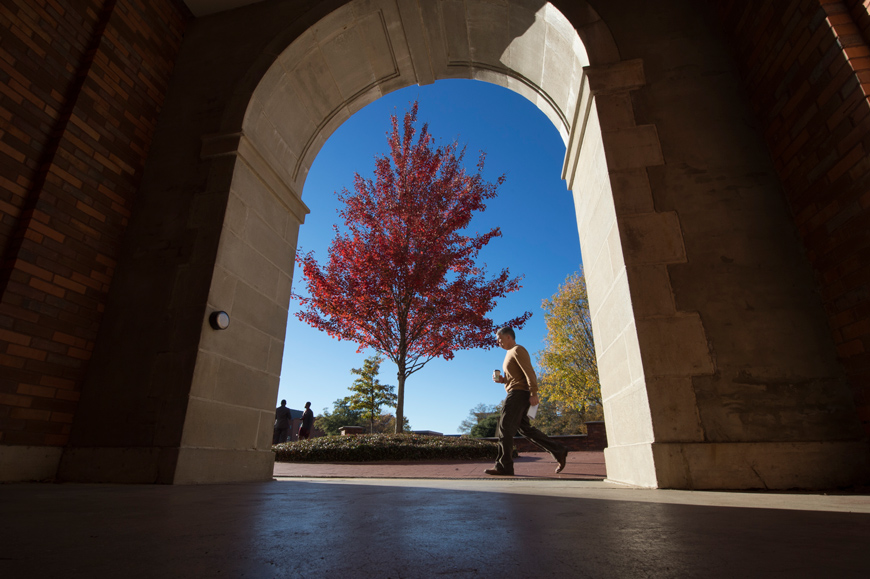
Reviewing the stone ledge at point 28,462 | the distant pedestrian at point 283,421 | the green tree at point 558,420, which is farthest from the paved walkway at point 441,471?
the green tree at point 558,420

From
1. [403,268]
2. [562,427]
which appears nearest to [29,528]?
[403,268]

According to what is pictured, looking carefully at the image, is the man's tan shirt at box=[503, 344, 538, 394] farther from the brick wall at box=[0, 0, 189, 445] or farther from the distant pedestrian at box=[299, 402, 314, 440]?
the distant pedestrian at box=[299, 402, 314, 440]

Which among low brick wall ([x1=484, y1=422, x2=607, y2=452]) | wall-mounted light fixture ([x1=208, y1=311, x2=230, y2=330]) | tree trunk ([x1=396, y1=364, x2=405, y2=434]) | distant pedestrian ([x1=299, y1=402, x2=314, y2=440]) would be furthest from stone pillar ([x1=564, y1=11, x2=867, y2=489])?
distant pedestrian ([x1=299, y1=402, x2=314, y2=440])

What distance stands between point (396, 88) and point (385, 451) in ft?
23.2

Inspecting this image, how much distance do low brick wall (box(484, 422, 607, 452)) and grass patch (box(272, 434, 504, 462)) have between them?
3.18 meters

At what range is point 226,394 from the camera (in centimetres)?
389

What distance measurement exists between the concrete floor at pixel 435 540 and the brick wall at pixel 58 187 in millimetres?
2362

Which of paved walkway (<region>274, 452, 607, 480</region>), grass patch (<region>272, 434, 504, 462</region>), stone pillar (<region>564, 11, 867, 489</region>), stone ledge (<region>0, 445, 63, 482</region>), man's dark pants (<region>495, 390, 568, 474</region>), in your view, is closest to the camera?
stone pillar (<region>564, 11, 867, 489</region>)

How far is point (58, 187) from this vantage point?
3.77 meters

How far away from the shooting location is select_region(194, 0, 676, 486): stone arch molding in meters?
3.49

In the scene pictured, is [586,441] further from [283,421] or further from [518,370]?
[283,421]

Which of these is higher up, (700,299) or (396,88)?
(396,88)

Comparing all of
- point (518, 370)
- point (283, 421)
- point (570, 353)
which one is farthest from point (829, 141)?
point (570, 353)

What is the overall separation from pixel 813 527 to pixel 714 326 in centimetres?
203
